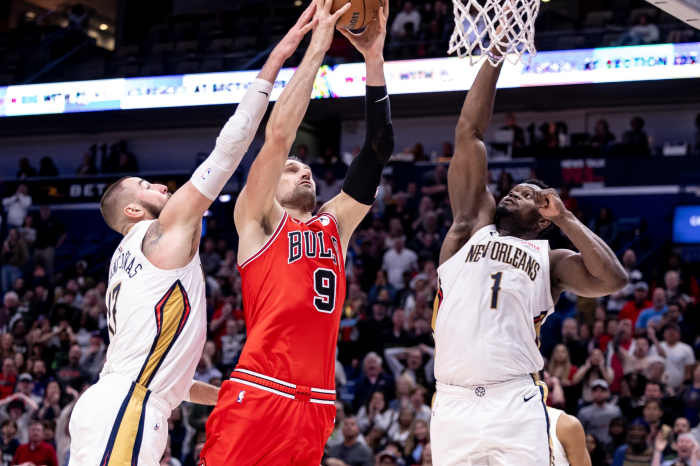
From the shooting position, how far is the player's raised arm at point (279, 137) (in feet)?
12.8

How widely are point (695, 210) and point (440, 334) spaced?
10.4 m

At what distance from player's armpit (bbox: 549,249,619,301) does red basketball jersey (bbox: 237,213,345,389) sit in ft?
4.01

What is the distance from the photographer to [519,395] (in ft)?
14.1

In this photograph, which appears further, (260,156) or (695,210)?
(695,210)

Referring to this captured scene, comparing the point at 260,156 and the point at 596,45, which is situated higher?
the point at 596,45

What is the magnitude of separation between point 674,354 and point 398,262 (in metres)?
4.54

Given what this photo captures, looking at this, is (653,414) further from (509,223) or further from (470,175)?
(470,175)

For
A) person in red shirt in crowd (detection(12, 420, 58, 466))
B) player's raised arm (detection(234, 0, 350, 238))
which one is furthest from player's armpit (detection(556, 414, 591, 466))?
person in red shirt in crowd (detection(12, 420, 58, 466))

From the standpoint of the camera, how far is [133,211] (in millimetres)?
4312

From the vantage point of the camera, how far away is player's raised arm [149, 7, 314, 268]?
386 centimetres

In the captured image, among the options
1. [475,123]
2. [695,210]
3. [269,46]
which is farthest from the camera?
[269,46]

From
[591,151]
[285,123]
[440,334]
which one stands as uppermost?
[591,151]

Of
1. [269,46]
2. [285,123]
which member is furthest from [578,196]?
[285,123]

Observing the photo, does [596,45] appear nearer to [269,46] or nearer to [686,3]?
[269,46]
